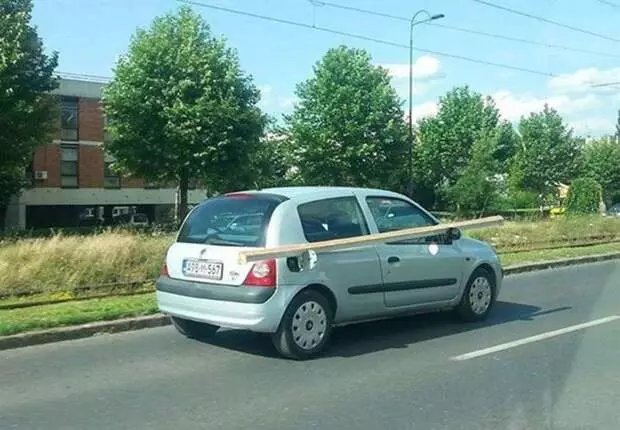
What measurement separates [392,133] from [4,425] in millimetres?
41014

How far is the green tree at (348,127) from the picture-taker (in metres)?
44.2

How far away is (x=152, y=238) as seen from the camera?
44.8ft

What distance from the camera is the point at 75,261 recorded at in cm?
1179

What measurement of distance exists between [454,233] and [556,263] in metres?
9.02

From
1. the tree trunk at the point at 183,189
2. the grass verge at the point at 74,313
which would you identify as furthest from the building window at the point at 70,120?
the grass verge at the point at 74,313

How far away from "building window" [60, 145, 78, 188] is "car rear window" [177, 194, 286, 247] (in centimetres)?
4349

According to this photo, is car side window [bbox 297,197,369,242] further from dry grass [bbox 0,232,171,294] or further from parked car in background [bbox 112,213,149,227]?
parked car in background [bbox 112,213,149,227]

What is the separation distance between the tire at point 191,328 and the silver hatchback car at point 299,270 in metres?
0.01

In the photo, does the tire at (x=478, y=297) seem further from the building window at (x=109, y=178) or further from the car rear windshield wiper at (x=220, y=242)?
the building window at (x=109, y=178)

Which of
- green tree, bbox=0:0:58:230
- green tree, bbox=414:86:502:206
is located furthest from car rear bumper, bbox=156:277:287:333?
green tree, bbox=414:86:502:206

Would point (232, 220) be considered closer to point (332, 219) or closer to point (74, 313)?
point (332, 219)

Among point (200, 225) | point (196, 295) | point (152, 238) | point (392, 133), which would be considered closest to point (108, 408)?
point (196, 295)

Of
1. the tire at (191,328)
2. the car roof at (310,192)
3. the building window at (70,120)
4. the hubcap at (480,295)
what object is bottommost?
the tire at (191,328)

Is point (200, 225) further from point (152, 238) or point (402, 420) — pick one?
point (152, 238)
